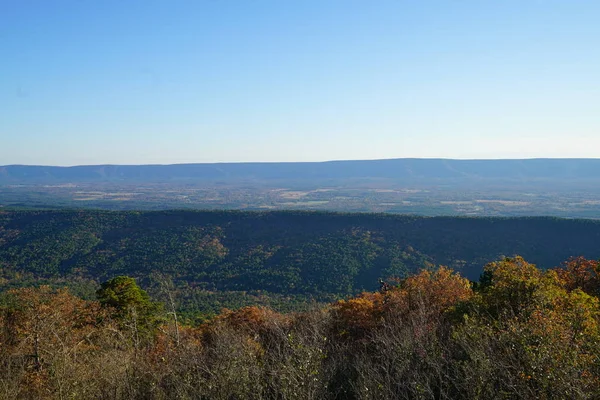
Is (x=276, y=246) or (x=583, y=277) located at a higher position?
(x=583, y=277)

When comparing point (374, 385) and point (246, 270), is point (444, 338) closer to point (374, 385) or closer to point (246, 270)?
point (374, 385)

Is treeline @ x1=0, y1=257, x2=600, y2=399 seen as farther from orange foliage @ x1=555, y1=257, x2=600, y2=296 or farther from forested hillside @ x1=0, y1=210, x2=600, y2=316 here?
forested hillside @ x1=0, y1=210, x2=600, y2=316

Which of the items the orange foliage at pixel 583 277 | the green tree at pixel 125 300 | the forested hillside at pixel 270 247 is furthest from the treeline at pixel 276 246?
the orange foliage at pixel 583 277

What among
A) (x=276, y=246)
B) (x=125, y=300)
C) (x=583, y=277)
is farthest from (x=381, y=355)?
(x=276, y=246)

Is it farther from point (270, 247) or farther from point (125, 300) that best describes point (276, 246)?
point (125, 300)

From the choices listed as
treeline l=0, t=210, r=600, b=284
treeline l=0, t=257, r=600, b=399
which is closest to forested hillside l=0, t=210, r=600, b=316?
treeline l=0, t=210, r=600, b=284

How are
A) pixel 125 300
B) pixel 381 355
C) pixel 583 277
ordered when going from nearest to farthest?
1. pixel 381 355
2. pixel 583 277
3. pixel 125 300
